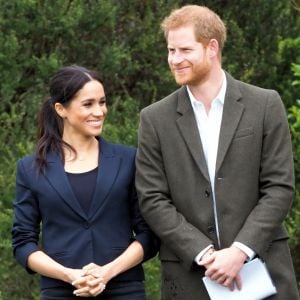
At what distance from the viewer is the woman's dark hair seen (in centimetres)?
554

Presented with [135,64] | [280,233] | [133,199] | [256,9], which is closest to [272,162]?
[280,233]

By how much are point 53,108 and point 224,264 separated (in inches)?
48.0

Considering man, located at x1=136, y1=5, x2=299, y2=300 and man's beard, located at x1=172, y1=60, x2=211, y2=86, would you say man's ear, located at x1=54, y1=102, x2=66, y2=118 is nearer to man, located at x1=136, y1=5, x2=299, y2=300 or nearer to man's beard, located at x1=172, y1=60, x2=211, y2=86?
man, located at x1=136, y1=5, x2=299, y2=300

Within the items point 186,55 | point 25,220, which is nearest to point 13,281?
point 25,220

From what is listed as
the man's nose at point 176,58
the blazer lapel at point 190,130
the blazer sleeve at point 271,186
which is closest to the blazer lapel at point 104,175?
the blazer lapel at point 190,130

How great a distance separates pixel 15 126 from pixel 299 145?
222cm

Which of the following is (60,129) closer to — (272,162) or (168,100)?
(168,100)

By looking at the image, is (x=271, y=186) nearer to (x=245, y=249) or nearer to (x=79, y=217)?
(x=245, y=249)

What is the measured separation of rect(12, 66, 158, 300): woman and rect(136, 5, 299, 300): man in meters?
0.15

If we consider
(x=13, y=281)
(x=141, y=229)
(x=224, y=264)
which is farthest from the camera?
(x=13, y=281)

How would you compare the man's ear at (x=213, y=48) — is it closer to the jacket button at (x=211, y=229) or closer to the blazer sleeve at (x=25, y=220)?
the jacket button at (x=211, y=229)

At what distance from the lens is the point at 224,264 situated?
5.24 metres

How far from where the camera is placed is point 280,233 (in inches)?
217

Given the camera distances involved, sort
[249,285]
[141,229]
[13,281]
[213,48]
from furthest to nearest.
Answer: [13,281] → [141,229] → [213,48] → [249,285]
